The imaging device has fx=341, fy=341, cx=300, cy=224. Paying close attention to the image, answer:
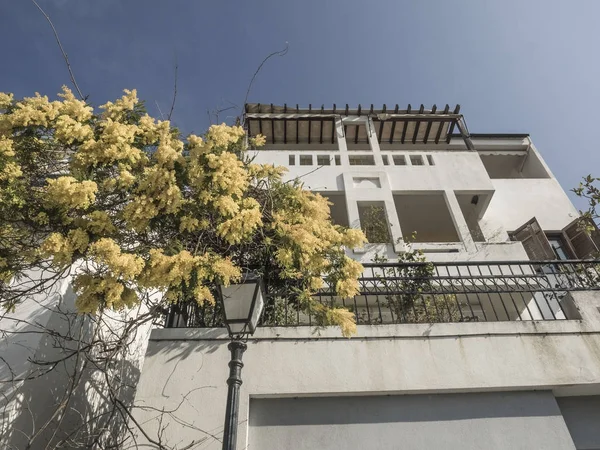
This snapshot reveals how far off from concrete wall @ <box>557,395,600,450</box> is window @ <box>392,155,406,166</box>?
8.81m

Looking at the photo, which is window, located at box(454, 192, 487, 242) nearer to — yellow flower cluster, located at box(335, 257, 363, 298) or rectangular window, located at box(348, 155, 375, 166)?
rectangular window, located at box(348, 155, 375, 166)

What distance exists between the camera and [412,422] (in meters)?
4.34

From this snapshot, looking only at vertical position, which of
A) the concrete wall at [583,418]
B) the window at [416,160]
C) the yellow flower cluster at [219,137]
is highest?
the window at [416,160]

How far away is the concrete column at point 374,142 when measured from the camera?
12.1 m

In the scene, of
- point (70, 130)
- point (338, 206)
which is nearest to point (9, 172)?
point (70, 130)

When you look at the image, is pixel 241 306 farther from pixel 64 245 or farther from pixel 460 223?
pixel 460 223

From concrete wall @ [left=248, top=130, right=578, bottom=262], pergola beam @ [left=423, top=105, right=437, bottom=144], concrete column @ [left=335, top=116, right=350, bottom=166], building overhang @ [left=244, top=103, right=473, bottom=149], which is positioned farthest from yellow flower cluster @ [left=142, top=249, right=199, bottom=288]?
pergola beam @ [left=423, top=105, right=437, bottom=144]

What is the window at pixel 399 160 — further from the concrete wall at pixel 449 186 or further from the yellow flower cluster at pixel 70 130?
the yellow flower cluster at pixel 70 130

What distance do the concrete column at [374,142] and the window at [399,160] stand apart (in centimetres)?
58

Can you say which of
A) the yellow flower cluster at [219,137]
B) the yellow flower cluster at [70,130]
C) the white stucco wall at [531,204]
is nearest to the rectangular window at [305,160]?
the white stucco wall at [531,204]

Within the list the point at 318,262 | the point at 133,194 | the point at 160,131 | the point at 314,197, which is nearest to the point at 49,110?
the point at 160,131

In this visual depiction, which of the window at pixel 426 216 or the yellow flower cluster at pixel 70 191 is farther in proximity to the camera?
the window at pixel 426 216

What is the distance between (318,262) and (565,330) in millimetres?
3611

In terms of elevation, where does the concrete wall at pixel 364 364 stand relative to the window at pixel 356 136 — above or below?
below
